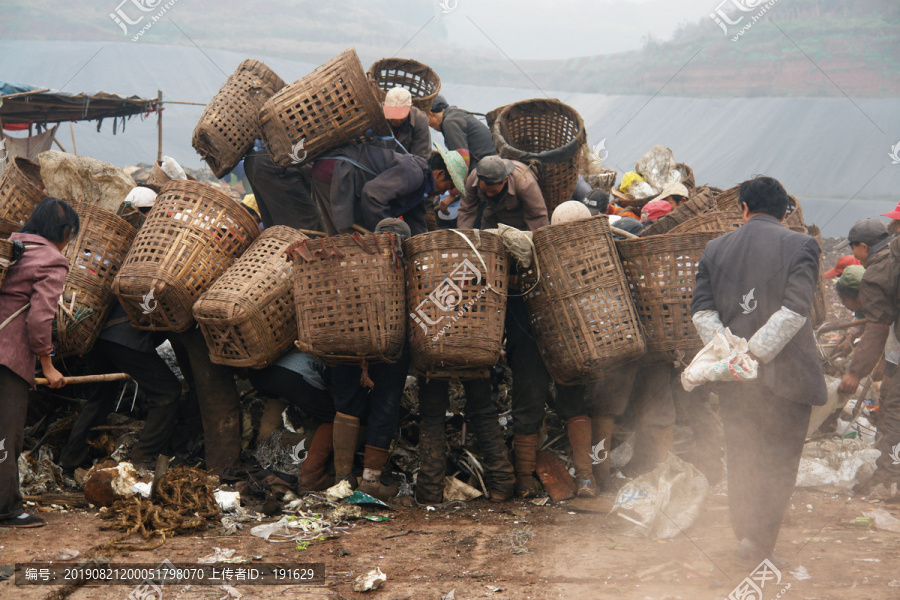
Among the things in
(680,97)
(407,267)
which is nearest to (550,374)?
(407,267)

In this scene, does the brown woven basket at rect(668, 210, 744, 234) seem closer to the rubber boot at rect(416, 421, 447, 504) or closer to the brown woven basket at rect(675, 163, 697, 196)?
the rubber boot at rect(416, 421, 447, 504)

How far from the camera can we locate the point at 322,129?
17.0 ft

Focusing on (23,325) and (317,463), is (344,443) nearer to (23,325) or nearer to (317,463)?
(317,463)

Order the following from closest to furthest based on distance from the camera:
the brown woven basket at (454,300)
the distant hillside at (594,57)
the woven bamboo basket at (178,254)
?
1. the brown woven basket at (454,300)
2. the woven bamboo basket at (178,254)
3. the distant hillside at (594,57)

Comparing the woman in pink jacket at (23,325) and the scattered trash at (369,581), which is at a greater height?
the woman in pink jacket at (23,325)

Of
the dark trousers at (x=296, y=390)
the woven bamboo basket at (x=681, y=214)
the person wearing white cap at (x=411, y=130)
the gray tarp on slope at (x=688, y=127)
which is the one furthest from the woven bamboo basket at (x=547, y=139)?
the gray tarp on slope at (x=688, y=127)

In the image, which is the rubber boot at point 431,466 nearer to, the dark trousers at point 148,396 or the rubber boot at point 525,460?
the rubber boot at point 525,460

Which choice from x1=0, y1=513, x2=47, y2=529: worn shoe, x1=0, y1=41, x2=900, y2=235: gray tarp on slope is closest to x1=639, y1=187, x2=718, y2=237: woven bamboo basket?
x1=0, y1=513, x2=47, y2=529: worn shoe

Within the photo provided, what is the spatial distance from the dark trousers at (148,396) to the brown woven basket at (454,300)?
1990mm

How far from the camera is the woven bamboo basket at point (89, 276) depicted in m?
4.94

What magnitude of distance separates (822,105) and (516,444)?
70.2 feet

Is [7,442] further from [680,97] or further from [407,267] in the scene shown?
[680,97]

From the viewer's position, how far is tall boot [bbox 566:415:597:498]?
16.1 feet

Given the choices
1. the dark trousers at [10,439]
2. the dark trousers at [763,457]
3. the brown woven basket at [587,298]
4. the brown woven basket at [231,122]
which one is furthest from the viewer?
the brown woven basket at [231,122]
